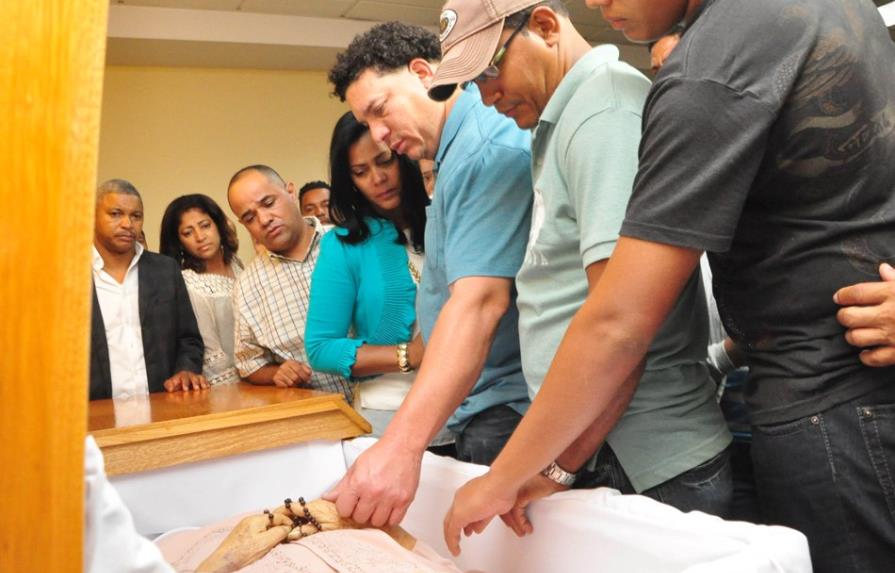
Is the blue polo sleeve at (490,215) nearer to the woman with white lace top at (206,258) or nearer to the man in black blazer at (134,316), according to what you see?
the man in black blazer at (134,316)

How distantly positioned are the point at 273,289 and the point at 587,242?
1.69 metres

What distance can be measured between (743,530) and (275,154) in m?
5.41

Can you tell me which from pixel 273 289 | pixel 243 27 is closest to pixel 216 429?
pixel 273 289

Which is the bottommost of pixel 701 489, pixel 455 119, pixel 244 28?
pixel 701 489

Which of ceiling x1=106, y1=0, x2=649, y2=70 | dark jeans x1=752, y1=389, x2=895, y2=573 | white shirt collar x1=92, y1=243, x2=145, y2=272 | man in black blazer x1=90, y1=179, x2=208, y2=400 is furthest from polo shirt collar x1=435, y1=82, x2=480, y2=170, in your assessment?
ceiling x1=106, y1=0, x2=649, y2=70

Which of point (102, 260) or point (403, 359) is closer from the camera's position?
point (403, 359)

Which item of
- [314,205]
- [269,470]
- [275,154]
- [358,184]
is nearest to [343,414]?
[269,470]

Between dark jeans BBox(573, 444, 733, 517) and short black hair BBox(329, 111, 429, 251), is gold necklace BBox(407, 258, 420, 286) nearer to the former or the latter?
short black hair BBox(329, 111, 429, 251)

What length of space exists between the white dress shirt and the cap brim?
5.94 feet

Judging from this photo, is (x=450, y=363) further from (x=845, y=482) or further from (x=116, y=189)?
(x=116, y=189)

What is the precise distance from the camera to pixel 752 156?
2.36ft

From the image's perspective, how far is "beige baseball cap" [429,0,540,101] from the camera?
1036mm

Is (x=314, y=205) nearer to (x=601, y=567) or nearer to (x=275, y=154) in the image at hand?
(x=275, y=154)

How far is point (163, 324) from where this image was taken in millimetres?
2619
